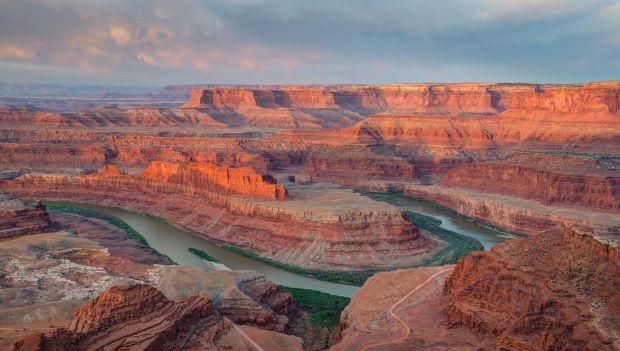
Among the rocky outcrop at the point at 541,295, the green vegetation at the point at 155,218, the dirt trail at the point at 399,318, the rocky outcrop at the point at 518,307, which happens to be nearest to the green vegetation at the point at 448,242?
the dirt trail at the point at 399,318

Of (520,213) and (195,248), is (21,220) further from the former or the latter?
(520,213)

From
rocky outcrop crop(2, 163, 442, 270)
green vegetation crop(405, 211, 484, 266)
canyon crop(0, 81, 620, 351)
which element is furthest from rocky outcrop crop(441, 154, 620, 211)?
rocky outcrop crop(2, 163, 442, 270)

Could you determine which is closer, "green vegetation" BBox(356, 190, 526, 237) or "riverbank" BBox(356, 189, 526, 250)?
"riverbank" BBox(356, 189, 526, 250)

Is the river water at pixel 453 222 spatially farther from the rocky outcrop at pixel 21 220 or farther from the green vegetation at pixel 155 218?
the rocky outcrop at pixel 21 220

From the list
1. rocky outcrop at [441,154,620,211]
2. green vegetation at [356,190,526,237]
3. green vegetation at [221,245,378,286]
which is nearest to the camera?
green vegetation at [221,245,378,286]

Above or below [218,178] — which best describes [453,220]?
below

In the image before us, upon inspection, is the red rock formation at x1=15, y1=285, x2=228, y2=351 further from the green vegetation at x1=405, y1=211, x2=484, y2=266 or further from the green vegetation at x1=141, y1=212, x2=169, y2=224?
the green vegetation at x1=141, y1=212, x2=169, y2=224

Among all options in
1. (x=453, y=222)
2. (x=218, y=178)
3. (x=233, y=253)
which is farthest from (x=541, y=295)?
(x=218, y=178)

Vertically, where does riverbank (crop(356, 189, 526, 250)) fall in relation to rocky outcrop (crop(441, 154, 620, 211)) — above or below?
below
